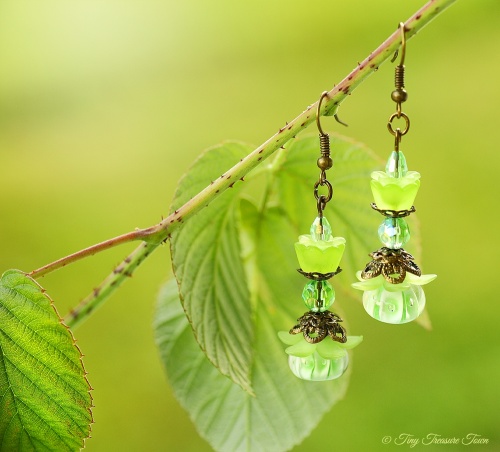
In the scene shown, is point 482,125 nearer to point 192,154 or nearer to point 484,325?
point 484,325

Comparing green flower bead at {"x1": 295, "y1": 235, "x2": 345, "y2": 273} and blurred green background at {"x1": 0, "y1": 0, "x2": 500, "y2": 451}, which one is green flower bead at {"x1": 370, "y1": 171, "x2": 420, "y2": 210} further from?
blurred green background at {"x1": 0, "y1": 0, "x2": 500, "y2": 451}

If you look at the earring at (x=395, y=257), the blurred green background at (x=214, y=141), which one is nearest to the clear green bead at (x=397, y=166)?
the earring at (x=395, y=257)

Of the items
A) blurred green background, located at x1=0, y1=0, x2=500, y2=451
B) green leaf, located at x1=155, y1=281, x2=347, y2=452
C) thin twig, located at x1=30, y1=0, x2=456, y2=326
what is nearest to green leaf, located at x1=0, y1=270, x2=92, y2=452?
thin twig, located at x1=30, y1=0, x2=456, y2=326

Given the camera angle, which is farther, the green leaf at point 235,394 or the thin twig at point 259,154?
the green leaf at point 235,394

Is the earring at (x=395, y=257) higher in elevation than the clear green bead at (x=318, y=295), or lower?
higher

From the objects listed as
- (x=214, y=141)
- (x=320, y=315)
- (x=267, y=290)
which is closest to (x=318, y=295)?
(x=320, y=315)

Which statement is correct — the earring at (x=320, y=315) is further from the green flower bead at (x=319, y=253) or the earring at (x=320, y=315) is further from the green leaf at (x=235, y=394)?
the green leaf at (x=235, y=394)
